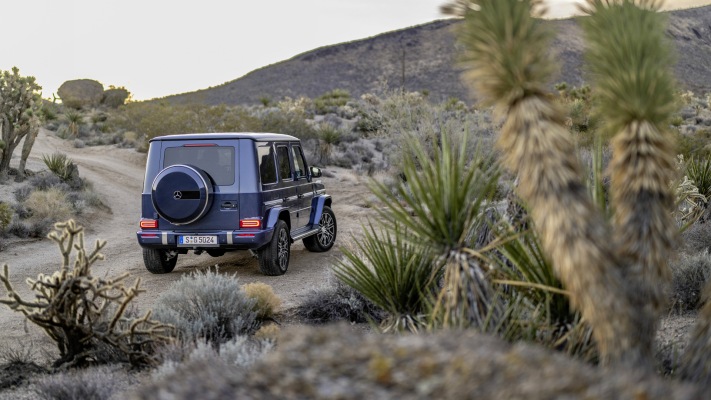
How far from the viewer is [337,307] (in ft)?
26.5

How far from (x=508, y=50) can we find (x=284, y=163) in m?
7.28

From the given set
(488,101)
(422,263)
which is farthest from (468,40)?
(422,263)

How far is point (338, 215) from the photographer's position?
17.5m

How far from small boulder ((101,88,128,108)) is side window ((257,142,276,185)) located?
5025 cm

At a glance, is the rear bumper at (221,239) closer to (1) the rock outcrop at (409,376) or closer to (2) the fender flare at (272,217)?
(2) the fender flare at (272,217)

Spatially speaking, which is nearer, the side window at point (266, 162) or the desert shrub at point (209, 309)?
the desert shrub at point (209, 309)

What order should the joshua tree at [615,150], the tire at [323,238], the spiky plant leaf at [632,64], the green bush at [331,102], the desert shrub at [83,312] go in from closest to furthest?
the joshua tree at [615,150] < the spiky plant leaf at [632,64] < the desert shrub at [83,312] < the tire at [323,238] < the green bush at [331,102]

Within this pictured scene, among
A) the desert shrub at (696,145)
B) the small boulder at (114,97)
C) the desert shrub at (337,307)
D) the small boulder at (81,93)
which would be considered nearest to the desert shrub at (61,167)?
the desert shrub at (337,307)

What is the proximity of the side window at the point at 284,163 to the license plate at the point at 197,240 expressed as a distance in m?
1.42

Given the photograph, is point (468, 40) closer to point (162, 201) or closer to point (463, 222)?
point (463, 222)

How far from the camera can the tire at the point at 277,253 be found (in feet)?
33.2

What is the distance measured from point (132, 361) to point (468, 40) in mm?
3747

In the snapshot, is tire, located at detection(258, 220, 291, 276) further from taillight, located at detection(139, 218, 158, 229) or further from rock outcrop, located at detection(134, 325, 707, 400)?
rock outcrop, located at detection(134, 325, 707, 400)

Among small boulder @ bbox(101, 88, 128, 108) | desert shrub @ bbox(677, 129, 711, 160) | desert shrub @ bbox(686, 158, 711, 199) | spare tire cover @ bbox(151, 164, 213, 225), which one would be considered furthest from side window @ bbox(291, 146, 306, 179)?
small boulder @ bbox(101, 88, 128, 108)
